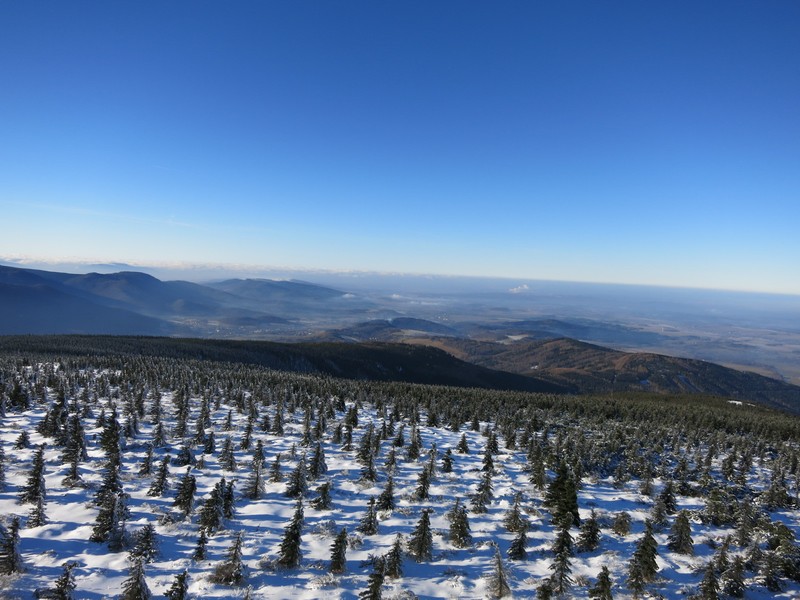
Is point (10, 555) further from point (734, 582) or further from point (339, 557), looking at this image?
point (734, 582)

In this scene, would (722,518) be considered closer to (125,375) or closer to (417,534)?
(417,534)

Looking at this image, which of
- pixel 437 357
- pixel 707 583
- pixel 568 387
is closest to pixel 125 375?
pixel 707 583

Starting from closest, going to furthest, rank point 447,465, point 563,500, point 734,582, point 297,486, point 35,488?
point 734,582
point 35,488
point 563,500
point 297,486
point 447,465

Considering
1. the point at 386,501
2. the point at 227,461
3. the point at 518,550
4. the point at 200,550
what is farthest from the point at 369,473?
the point at 200,550

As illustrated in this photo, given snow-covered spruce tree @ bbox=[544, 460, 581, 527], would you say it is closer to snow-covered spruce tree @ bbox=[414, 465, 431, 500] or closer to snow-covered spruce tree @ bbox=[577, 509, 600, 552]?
snow-covered spruce tree @ bbox=[577, 509, 600, 552]

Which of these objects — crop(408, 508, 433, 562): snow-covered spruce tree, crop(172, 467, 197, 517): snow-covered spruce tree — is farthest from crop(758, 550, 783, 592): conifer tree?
crop(172, 467, 197, 517): snow-covered spruce tree

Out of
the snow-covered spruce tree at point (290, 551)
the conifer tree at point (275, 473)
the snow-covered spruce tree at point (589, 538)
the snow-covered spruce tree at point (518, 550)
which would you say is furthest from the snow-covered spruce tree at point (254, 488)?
the snow-covered spruce tree at point (589, 538)

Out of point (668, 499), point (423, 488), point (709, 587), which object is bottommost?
point (668, 499)
